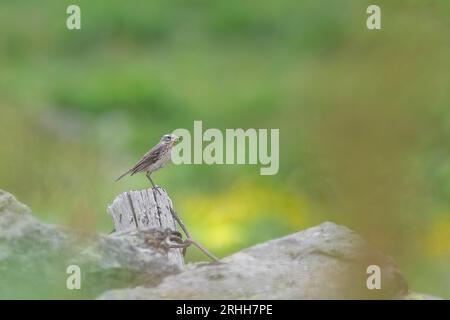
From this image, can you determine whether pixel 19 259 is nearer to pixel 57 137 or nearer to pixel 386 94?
pixel 386 94

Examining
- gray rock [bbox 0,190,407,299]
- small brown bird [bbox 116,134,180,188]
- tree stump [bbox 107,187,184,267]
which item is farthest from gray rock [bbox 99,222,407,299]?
small brown bird [bbox 116,134,180,188]

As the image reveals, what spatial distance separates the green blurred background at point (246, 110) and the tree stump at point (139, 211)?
0.77ft

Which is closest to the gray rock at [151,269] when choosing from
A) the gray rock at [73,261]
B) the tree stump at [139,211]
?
the gray rock at [73,261]

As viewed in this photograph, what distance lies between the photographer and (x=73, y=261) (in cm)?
689

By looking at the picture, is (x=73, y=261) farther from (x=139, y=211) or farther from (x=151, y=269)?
(x=139, y=211)

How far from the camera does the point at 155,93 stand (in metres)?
19.3

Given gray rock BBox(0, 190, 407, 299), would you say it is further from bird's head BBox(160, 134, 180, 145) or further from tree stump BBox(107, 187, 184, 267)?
bird's head BBox(160, 134, 180, 145)

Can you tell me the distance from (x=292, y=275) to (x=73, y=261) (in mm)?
916

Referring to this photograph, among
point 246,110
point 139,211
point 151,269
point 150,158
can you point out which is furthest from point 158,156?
point 246,110

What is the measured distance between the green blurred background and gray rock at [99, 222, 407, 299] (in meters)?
0.17

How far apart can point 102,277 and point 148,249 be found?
0.87 feet

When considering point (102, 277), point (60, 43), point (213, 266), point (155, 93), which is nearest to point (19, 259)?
point (102, 277)

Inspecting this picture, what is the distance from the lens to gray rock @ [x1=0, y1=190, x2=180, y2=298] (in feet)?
22.5

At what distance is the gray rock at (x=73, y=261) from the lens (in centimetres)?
686
